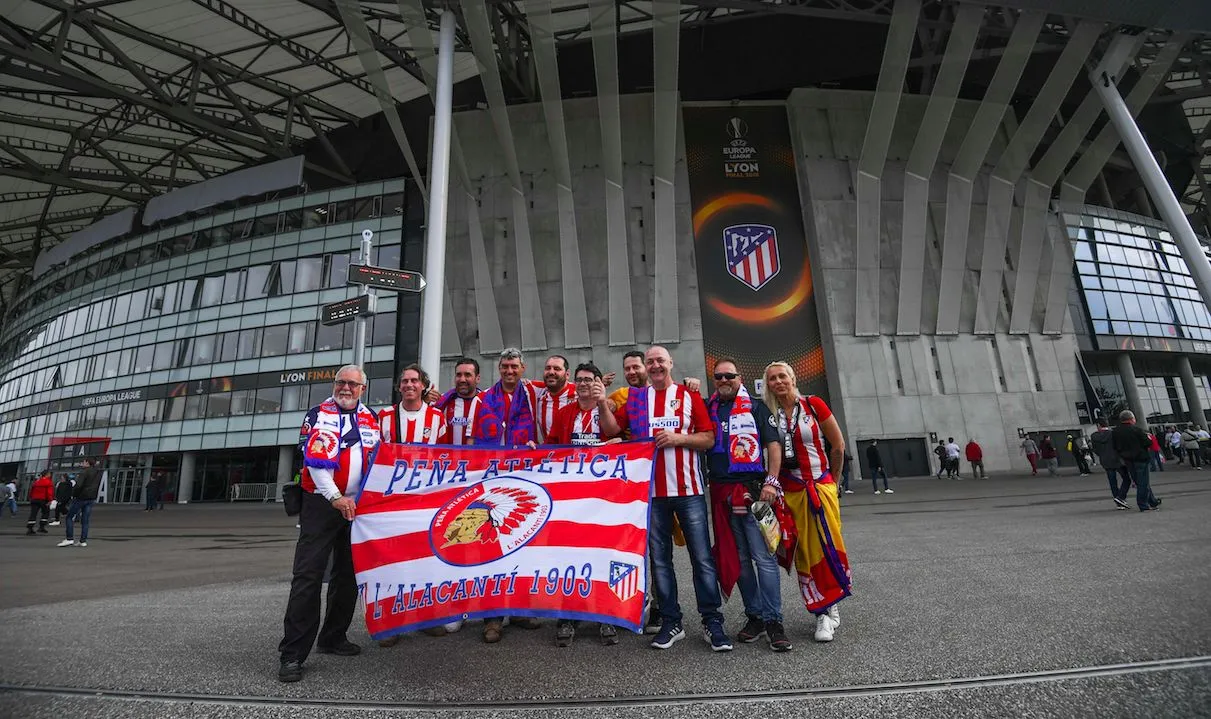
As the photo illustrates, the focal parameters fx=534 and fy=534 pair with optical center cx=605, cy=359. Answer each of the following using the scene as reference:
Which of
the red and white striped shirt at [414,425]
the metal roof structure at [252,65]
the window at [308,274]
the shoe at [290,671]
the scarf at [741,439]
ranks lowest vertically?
the shoe at [290,671]

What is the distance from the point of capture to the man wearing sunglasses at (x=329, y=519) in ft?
11.0

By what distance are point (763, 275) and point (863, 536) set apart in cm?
1976

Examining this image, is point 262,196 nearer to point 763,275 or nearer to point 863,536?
point 763,275

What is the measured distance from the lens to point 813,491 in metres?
3.83

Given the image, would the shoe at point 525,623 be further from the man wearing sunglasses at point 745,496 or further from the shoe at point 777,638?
the shoe at point 777,638

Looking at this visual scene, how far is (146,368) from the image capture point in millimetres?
32906

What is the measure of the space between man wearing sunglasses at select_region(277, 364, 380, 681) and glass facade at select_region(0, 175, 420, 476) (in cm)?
2644

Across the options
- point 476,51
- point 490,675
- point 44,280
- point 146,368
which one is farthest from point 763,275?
point 44,280

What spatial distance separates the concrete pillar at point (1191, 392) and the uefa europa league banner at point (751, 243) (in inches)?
1007

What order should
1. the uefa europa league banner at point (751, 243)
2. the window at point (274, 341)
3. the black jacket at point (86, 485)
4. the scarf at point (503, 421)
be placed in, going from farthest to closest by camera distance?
the window at point (274, 341), the uefa europa league banner at point (751, 243), the black jacket at point (86, 485), the scarf at point (503, 421)

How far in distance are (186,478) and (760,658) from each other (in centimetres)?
3689

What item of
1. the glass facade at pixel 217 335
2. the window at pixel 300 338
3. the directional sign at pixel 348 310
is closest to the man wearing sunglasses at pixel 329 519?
the directional sign at pixel 348 310

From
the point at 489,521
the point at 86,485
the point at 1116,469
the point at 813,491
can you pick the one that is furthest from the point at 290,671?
the point at 1116,469

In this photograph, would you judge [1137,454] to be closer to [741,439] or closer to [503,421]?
[741,439]
